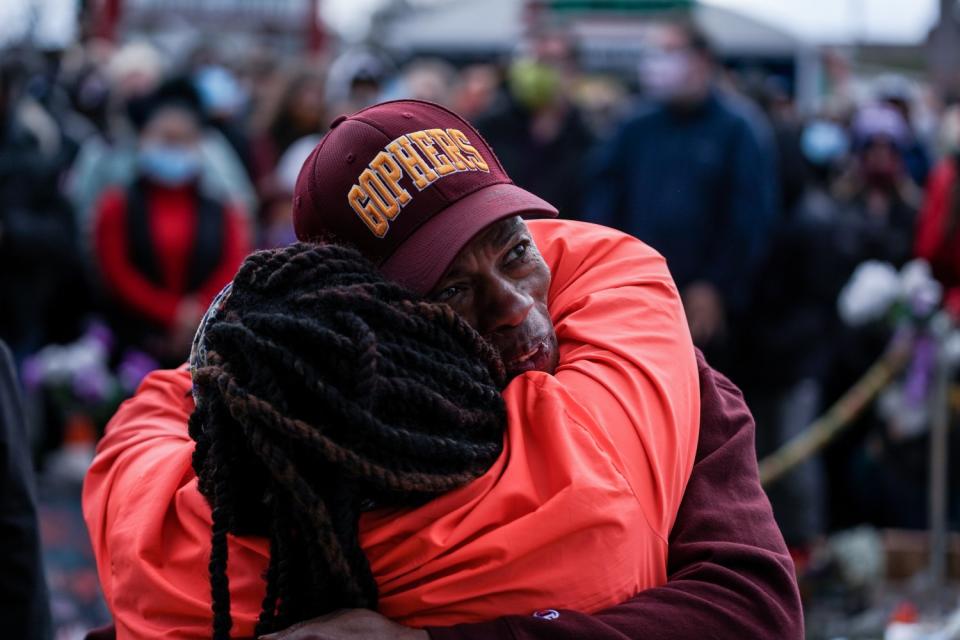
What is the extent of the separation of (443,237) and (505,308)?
0.16 m

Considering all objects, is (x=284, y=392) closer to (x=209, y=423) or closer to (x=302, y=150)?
(x=209, y=423)

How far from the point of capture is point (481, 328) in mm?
2215

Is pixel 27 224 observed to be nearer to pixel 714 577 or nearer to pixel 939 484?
pixel 939 484

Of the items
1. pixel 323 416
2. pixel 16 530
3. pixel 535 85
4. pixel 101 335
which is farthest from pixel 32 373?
pixel 323 416

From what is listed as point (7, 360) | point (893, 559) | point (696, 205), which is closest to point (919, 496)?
point (893, 559)

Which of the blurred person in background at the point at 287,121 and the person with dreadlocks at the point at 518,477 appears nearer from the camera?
the person with dreadlocks at the point at 518,477

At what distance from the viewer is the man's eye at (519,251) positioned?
7.46 feet

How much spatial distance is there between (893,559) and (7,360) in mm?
4516

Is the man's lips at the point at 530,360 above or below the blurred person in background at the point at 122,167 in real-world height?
above

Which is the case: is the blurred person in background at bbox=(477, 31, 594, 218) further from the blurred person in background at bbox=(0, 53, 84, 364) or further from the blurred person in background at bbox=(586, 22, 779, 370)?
the blurred person in background at bbox=(0, 53, 84, 364)

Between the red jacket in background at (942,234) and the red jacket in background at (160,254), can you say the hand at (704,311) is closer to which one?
the red jacket in background at (942,234)

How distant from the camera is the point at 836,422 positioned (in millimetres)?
7141

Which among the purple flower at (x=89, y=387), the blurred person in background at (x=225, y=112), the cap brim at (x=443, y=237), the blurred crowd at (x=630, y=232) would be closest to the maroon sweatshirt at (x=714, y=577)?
the cap brim at (x=443, y=237)

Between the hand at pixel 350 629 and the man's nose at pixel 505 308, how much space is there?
538 mm
